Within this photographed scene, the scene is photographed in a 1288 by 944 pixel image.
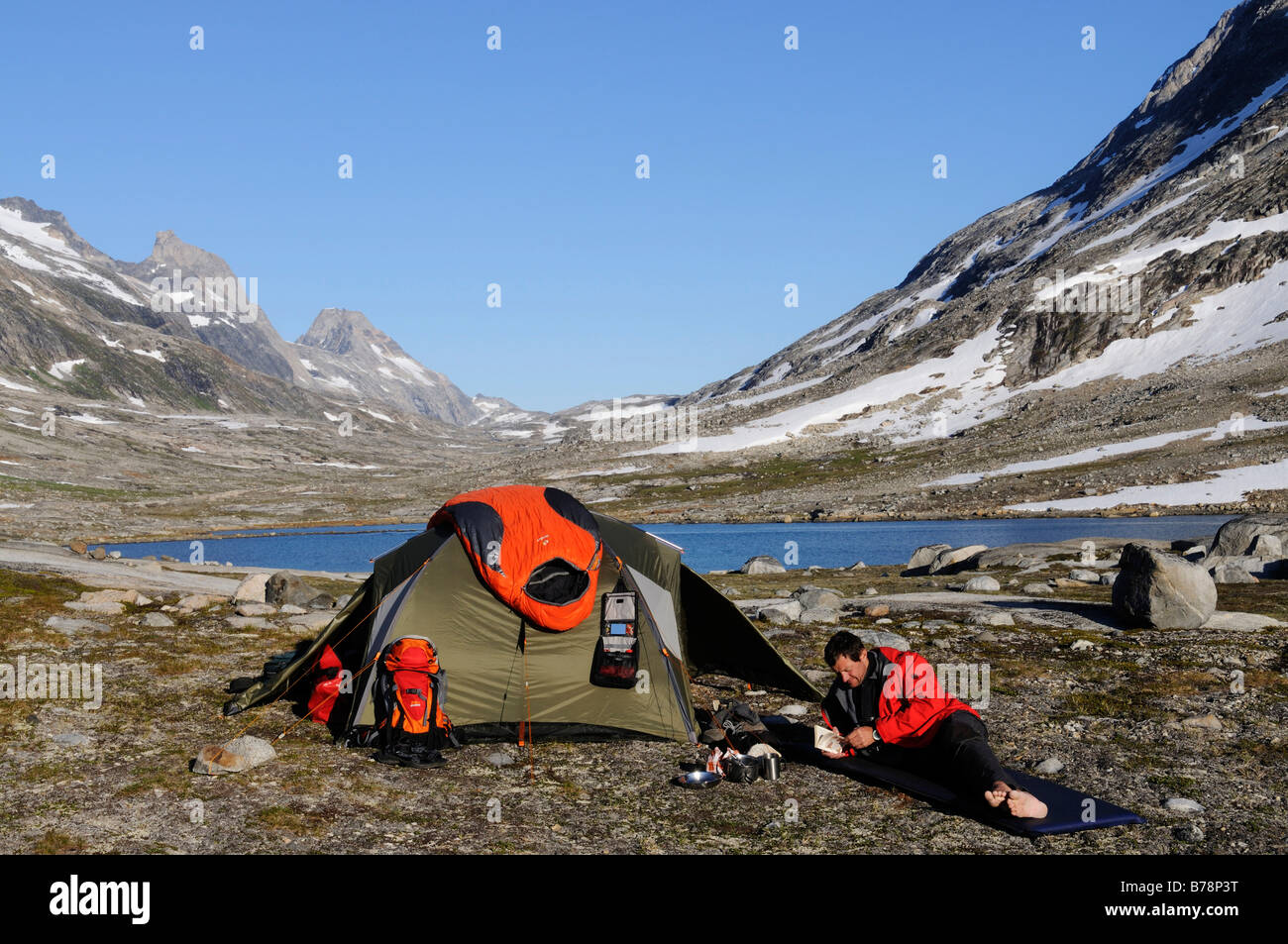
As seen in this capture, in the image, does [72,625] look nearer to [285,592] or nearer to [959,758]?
[285,592]

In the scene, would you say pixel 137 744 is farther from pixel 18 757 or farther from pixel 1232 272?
pixel 1232 272

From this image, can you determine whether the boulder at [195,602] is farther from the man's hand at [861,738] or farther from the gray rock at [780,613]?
the man's hand at [861,738]

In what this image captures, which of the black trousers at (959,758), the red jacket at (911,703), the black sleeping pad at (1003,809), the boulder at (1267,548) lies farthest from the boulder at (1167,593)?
the boulder at (1267,548)

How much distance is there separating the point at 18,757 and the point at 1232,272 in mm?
173491

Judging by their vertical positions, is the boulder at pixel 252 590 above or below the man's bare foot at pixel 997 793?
above

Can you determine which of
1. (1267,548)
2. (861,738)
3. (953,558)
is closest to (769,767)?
(861,738)

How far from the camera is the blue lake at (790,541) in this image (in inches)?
2504

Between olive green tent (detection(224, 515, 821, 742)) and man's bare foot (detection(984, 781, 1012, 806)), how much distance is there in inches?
197

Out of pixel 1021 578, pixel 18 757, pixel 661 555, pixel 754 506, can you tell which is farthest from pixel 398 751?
pixel 754 506

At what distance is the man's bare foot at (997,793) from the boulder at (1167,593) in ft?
41.5

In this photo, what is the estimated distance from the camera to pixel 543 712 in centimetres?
1432

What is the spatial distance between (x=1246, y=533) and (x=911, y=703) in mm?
29034

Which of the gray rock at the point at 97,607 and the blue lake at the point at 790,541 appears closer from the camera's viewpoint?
the gray rock at the point at 97,607

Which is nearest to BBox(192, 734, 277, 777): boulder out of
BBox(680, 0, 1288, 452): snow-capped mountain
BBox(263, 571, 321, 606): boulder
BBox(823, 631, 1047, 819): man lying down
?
BBox(823, 631, 1047, 819): man lying down
